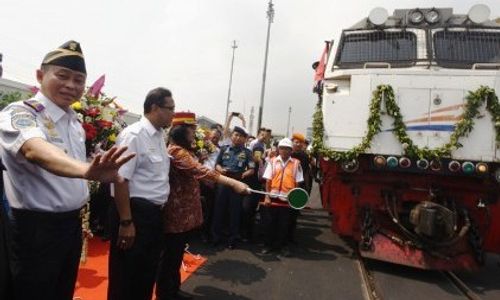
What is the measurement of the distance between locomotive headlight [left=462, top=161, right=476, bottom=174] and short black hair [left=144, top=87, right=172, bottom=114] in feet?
12.4

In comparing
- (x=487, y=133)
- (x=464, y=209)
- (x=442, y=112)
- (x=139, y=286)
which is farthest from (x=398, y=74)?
(x=139, y=286)

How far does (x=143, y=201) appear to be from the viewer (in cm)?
294

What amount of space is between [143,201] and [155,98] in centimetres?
77

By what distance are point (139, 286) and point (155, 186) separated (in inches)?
29.5

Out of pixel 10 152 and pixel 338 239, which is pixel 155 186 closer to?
pixel 10 152

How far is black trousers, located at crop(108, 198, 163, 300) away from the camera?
2869 millimetres

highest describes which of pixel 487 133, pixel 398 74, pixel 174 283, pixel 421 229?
pixel 398 74

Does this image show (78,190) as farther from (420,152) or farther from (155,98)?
(420,152)

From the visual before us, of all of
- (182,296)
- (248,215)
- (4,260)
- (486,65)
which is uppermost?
(486,65)

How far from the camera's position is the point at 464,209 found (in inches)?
198

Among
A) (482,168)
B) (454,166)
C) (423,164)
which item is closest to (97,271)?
(423,164)

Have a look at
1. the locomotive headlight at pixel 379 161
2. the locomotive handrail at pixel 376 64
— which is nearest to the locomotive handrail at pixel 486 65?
the locomotive handrail at pixel 376 64

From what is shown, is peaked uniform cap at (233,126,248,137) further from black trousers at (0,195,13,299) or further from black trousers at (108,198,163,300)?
black trousers at (0,195,13,299)

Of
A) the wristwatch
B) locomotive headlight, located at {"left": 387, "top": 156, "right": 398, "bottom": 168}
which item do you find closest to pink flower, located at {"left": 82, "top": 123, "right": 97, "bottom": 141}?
the wristwatch
